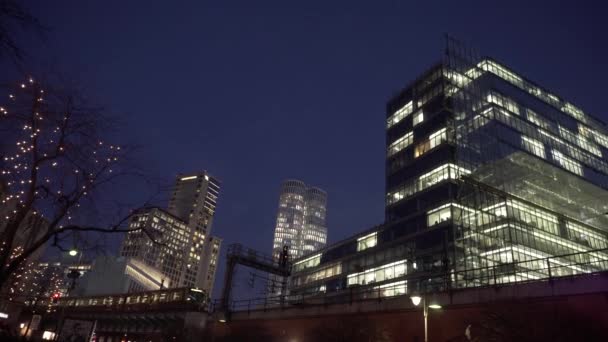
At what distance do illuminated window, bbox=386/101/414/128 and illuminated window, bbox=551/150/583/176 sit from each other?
76.4 ft

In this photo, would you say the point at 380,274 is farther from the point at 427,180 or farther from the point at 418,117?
the point at 418,117

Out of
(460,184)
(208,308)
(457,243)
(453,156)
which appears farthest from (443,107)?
(208,308)

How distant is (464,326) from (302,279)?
70.0 metres

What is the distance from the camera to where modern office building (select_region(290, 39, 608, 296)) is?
50.8 metres

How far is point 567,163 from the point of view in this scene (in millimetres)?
65312

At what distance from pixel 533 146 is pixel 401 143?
20.0 metres

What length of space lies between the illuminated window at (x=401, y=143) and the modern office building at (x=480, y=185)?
0.63 ft

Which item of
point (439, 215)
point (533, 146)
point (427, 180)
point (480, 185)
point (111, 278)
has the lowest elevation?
point (111, 278)

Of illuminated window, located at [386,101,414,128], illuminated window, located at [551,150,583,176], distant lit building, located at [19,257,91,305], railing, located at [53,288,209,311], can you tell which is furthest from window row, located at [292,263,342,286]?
distant lit building, located at [19,257,91,305]

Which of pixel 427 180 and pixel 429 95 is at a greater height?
pixel 429 95

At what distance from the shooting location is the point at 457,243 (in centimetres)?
5028

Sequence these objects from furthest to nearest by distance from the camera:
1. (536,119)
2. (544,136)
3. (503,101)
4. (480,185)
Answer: (536,119)
(544,136)
(503,101)
(480,185)

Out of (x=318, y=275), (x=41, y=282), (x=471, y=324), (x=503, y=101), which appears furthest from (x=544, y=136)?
(x=41, y=282)

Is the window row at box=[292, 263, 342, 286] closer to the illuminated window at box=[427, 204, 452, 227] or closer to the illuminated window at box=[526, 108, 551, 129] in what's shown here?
the illuminated window at box=[427, 204, 452, 227]
